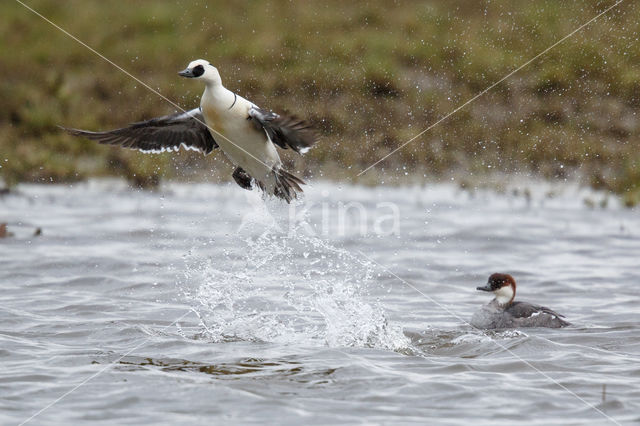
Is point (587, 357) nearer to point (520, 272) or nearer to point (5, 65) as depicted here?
point (520, 272)

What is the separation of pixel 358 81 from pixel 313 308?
7.49 metres

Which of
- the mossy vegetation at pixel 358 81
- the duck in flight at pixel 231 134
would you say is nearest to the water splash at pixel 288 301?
the duck in flight at pixel 231 134

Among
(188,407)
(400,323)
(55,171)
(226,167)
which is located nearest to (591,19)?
(226,167)

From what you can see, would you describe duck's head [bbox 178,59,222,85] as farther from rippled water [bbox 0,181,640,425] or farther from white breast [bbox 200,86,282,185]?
rippled water [bbox 0,181,640,425]

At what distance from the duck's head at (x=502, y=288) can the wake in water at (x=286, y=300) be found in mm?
926

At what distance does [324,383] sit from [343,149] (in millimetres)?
7962

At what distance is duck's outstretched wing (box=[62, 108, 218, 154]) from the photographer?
23.3 feet

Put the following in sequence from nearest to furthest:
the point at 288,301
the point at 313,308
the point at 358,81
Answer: the point at 313,308 < the point at 288,301 < the point at 358,81

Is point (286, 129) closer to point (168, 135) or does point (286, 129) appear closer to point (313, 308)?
point (168, 135)

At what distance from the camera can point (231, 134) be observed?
22.3 feet

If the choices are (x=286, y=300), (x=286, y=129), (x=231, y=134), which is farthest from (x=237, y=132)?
(x=286, y=300)

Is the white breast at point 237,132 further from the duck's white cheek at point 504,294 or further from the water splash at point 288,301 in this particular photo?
the duck's white cheek at point 504,294

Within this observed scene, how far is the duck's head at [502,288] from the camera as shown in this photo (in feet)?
25.5

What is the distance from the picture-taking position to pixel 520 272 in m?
9.66
